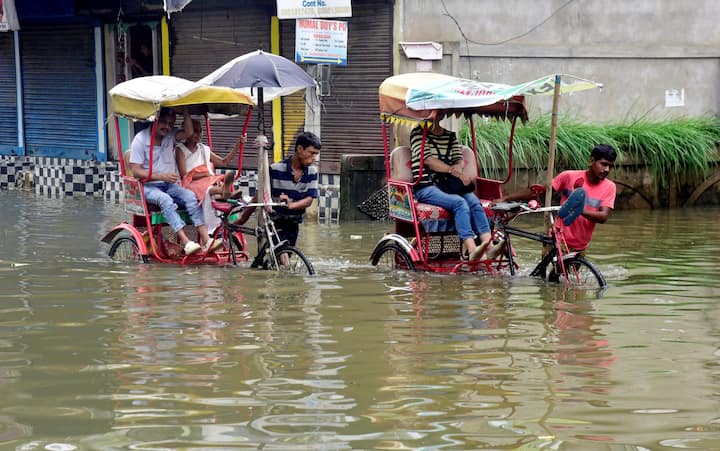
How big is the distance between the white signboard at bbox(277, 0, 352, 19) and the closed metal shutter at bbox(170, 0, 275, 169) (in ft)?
4.71

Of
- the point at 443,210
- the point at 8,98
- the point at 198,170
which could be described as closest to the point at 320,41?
the point at 198,170

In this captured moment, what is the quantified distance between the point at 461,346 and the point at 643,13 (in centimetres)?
1125

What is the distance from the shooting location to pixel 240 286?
31.4 ft

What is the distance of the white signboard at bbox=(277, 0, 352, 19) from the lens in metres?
14.9

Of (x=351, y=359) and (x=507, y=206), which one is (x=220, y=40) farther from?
(x=351, y=359)

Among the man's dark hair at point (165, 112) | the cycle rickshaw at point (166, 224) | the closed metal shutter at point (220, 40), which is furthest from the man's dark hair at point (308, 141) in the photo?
the closed metal shutter at point (220, 40)

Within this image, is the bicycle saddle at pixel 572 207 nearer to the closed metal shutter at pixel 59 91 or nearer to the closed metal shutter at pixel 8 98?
the closed metal shutter at pixel 59 91

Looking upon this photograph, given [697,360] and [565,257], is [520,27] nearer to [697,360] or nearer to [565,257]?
[565,257]

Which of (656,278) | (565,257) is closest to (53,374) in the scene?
(565,257)

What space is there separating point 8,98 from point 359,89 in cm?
758

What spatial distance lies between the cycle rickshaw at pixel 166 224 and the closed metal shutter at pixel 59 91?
26.6 ft

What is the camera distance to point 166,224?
11.3 metres

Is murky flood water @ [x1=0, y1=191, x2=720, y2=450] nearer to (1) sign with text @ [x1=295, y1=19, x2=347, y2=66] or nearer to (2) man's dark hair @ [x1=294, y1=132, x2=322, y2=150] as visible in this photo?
(2) man's dark hair @ [x1=294, y1=132, x2=322, y2=150]

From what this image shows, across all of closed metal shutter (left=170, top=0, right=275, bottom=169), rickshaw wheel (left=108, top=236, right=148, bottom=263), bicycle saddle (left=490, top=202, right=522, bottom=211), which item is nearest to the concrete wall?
closed metal shutter (left=170, top=0, right=275, bottom=169)
